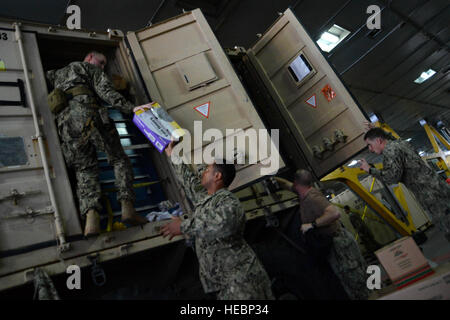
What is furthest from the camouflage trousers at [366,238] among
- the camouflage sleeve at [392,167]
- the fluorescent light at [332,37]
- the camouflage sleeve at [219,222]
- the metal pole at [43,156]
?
the metal pole at [43,156]

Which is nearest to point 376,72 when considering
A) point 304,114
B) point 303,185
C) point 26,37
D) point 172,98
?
point 304,114

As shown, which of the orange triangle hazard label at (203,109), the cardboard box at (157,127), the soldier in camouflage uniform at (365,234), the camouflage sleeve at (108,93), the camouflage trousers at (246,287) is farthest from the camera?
the soldier in camouflage uniform at (365,234)

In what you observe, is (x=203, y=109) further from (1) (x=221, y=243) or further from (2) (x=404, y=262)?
(2) (x=404, y=262)

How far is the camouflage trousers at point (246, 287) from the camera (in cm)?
203

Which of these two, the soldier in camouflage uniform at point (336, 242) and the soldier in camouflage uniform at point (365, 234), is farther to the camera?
the soldier in camouflage uniform at point (365, 234)

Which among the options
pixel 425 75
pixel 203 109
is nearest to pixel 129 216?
pixel 203 109

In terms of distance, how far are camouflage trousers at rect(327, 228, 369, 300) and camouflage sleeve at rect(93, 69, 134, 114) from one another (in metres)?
2.72

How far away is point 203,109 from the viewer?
3.27 metres

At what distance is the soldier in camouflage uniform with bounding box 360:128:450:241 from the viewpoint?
352 cm

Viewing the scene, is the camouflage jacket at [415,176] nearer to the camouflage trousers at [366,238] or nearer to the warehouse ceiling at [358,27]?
the camouflage trousers at [366,238]

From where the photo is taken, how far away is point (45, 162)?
8.23 ft

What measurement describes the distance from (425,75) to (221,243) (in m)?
12.4

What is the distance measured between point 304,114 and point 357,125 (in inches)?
32.5

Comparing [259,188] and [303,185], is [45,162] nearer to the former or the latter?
[259,188]
